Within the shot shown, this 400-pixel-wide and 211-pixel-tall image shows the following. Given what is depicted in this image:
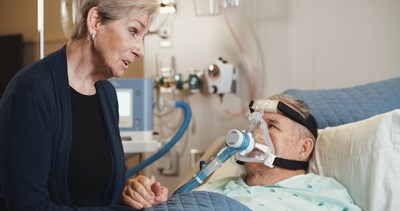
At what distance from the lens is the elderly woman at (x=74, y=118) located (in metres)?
1.14

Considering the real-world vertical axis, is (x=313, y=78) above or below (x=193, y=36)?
below

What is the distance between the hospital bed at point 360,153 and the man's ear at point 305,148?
34 mm

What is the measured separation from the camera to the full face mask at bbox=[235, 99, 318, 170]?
59.4 inches

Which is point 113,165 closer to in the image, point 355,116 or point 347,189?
point 347,189

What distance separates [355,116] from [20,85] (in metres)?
1.28

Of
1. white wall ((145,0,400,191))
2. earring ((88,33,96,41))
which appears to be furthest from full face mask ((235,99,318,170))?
white wall ((145,0,400,191))

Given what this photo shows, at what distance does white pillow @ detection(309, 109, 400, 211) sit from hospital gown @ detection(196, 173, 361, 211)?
0.05 meters

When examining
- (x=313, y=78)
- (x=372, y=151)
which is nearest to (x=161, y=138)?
(x=313, y=78)

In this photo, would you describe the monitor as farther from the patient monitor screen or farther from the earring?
the earring

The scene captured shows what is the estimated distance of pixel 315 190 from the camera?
5.01ft

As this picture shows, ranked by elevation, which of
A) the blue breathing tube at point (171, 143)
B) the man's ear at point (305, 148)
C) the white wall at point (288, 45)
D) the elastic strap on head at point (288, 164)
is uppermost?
the white wall at point (288, 45)


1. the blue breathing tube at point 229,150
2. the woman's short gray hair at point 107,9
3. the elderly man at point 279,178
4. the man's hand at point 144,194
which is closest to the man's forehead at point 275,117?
the elderly man at point 279,178

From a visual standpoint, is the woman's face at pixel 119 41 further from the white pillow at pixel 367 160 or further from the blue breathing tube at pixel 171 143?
the blue breathing tube at pixel 171 143

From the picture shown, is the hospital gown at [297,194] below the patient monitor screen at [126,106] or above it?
below
